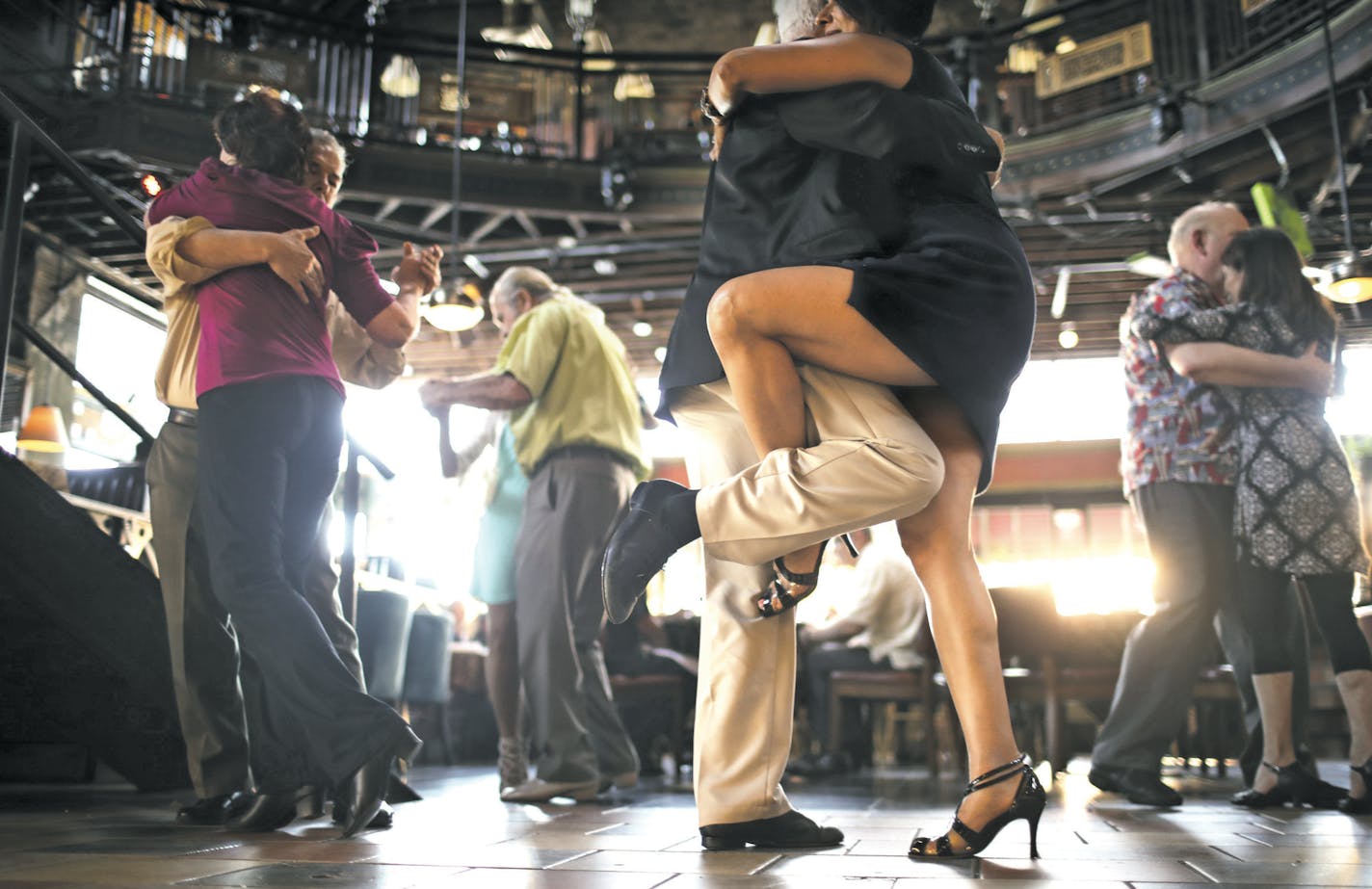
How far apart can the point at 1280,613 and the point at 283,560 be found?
2369mm

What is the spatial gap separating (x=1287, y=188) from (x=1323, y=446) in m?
7.38

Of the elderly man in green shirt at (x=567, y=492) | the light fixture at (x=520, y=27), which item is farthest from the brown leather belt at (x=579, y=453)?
the light fixture at (x=520, y=27)

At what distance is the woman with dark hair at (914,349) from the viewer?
5.39 feet

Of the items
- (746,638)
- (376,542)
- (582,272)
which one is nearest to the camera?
(746,638)

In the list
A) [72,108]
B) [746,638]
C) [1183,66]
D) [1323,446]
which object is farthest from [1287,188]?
[72,108]

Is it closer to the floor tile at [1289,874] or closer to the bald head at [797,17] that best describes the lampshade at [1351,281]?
the bald head at [797,17]

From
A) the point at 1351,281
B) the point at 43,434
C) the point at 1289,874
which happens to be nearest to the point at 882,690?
the point at 1289,874

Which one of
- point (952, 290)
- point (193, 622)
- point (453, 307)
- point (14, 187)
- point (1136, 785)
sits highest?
point (453, 307)

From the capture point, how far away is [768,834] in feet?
5.68

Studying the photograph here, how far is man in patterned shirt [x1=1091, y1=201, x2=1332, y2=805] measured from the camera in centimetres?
288

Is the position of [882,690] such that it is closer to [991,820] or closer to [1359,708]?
[1359,708]

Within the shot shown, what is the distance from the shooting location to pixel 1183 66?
9.38m

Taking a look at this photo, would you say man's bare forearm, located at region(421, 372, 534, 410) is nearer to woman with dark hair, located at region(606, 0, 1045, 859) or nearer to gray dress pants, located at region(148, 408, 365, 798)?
gray dress pants, located at region(148, 408, 365, 798)

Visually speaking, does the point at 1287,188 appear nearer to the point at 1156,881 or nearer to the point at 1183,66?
the point at 1183,66
